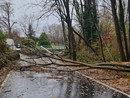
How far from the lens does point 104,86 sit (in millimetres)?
16406

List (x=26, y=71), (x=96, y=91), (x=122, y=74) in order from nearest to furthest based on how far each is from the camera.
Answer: (x=96, y=91), (x=122, y=74), (x=26, y=71)

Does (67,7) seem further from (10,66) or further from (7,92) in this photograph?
(7,92)

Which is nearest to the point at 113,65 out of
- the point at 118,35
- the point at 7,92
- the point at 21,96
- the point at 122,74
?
the point at 21,96


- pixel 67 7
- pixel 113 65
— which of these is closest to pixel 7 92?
pixel 113 65

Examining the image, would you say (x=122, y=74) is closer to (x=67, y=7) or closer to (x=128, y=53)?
(x=128, y=53)

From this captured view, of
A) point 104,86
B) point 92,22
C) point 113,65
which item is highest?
point 92,22

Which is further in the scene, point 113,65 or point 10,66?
point 10,66

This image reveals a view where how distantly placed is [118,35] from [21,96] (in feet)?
44.1

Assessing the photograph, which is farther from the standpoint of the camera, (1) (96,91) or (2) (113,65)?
(1) (96,91)

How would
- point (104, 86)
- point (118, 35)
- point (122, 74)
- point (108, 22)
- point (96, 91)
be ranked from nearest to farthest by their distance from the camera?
point (96, 91) → point (104, 86) → point (122, 74) → point (118, 35) → point (108, 22)

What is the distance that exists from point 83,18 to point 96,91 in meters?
30.0

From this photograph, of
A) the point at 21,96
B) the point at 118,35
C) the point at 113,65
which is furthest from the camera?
the point at 118,35

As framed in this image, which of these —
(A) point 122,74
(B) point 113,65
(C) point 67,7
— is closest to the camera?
(B) point 113,65

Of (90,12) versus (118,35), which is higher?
(90,12)
